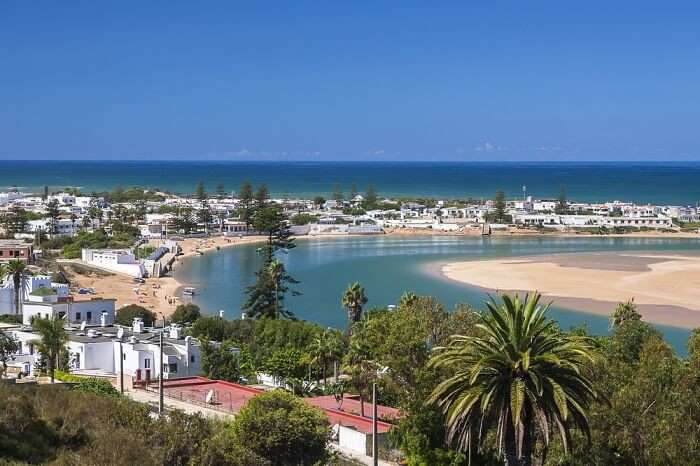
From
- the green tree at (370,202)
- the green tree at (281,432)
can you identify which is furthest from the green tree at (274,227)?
the green tree at (370,202)

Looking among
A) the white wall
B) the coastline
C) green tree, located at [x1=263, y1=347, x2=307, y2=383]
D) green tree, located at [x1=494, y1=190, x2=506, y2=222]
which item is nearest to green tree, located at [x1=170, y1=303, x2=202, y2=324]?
the coastline

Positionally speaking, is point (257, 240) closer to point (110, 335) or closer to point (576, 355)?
point (110, 335)

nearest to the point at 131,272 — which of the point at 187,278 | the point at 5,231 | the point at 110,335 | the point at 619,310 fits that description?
the point at 187,278

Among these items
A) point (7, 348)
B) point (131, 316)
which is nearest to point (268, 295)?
point (131, 316)

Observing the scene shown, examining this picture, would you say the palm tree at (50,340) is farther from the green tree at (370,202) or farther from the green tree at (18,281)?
the green tree at (370,202)

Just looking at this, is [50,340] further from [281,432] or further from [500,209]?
[500,209]
